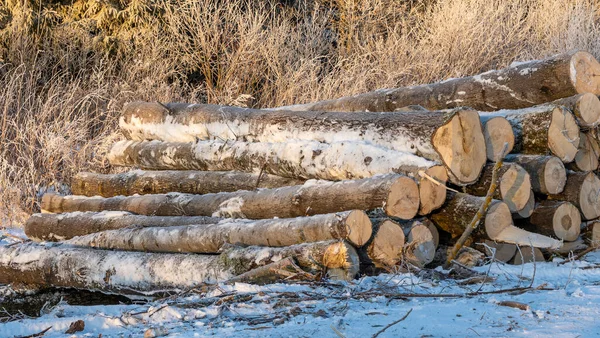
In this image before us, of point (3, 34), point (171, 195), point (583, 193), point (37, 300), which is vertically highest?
point (3, 34)

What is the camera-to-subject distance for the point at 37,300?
659 centimetres

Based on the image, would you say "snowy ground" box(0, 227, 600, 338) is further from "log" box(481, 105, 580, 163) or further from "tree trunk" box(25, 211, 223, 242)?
"tree trunk" box(25, 211, 223, 242)

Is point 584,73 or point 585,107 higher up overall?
point 584,73

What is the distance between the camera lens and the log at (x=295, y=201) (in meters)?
5.20

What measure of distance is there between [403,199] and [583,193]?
1629mm

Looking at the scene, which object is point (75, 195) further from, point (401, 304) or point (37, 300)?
point (401, 304)

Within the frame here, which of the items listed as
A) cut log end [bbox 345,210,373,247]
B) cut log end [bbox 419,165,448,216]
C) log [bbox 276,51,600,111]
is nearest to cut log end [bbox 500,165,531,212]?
cut log end [bbox 419,165,448,216]

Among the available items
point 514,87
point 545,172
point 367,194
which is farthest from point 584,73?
point 367,194

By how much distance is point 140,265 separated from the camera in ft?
19.2

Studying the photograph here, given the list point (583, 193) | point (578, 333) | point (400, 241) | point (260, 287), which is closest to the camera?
point (578, 333)

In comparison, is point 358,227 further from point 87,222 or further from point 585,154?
point 87,222

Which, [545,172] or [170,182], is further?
[170,182]

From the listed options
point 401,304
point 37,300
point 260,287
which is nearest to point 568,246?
point 401,304

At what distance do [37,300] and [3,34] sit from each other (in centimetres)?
695
